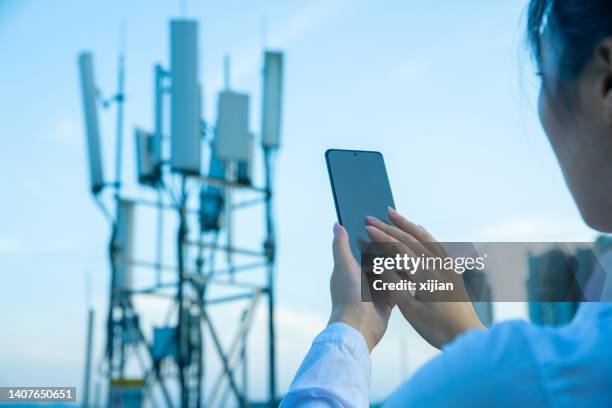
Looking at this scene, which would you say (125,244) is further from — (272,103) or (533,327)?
(533,327)

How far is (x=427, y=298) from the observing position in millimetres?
905

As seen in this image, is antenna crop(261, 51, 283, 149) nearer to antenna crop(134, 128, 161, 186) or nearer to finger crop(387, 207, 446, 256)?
antenna crop(134, 128, 161, 186)

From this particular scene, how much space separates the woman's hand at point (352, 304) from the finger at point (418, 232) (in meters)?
0.08

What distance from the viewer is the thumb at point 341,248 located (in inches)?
39.0

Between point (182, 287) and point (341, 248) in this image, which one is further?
point (182, 287)

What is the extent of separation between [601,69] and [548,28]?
0.12 meters

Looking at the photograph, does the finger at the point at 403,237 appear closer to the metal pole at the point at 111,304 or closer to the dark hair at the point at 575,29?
the dark hair at the point at 575,29

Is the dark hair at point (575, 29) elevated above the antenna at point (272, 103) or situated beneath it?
situated beneath

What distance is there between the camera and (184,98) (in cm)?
1015

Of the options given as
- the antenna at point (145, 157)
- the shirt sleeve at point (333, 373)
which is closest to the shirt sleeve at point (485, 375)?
the shirt sleeve at point (333, 373)

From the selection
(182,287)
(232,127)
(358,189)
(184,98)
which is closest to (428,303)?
(358,189)

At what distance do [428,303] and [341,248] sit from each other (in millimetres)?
161

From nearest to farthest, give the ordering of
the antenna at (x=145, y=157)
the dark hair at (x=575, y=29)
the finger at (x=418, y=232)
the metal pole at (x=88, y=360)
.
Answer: the dark hair at (x=575, y=29)
the finger at (x=418, y=232)
the metal pole at (x=88, y=360)
the antenna at (x=145, y=157)

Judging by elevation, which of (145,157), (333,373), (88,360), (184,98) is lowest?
(88,360)
